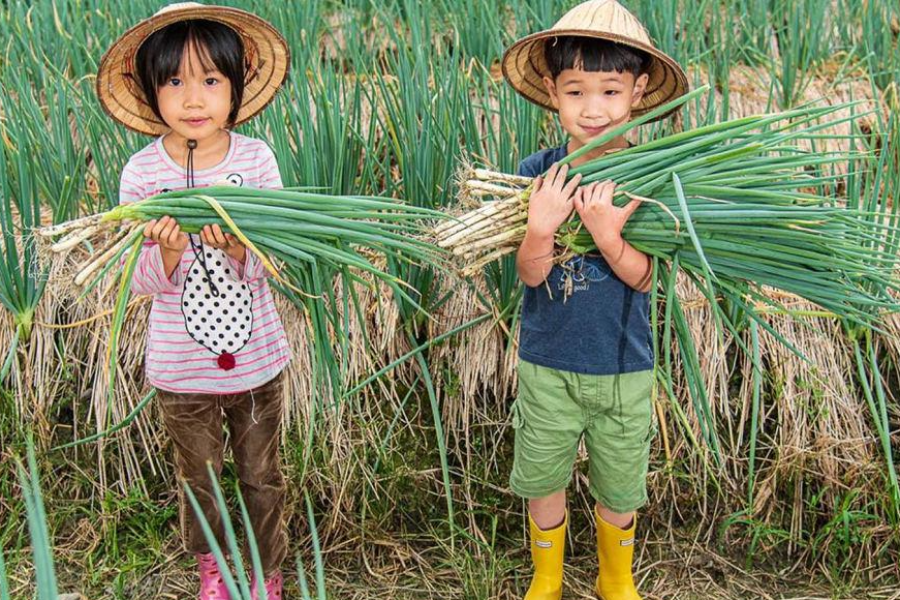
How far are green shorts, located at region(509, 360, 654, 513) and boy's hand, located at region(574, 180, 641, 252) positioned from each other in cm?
31

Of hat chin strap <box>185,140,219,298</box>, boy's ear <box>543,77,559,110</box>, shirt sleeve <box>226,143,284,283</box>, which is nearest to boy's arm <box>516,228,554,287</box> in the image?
boy's ear <box>543,77,559,110</box>

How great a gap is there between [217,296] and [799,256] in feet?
3.64

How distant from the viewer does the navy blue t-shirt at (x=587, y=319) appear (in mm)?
1771

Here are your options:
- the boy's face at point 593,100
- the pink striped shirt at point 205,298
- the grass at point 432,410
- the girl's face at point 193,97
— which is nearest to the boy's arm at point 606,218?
the boy's face at point 593,100

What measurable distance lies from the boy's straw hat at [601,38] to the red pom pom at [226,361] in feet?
2.66

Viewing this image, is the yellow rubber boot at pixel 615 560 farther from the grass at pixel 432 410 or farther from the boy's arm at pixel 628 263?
the boy's arm at pixel 628 263

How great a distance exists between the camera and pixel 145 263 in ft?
5.60

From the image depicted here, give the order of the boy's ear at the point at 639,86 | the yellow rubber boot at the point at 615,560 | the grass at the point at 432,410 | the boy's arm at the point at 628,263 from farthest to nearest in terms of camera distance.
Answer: the grass at the point at 432,410, the yellow rubber boot at the point at 615,560, the boy's ear at the point at 639,86, the boy's arm at the point at 628,263

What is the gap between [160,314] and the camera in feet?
5.96

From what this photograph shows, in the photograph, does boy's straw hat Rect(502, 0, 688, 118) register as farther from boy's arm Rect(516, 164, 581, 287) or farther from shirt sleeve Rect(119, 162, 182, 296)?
shirt sleeve Rect(119, 162, 182, 296)

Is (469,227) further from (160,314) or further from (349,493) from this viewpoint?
(349,493)

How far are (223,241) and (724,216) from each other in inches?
35.1

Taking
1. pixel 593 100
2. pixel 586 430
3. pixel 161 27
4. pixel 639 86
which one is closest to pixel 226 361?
pixel 161 27

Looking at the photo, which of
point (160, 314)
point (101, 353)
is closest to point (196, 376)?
point (160, 314)
